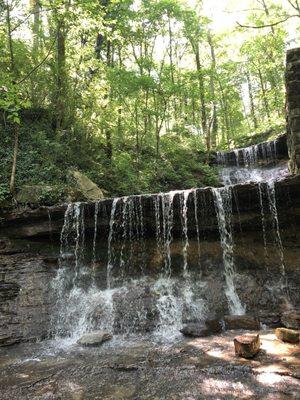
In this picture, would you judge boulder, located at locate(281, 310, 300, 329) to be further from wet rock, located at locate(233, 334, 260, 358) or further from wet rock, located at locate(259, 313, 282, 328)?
wet rock, located at locate(233, 334, 260, 358)

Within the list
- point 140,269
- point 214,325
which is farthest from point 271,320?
point 140,269

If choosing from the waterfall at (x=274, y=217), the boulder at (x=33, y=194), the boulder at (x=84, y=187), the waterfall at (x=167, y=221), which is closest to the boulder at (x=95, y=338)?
the waterfall at (x=167, y=221)

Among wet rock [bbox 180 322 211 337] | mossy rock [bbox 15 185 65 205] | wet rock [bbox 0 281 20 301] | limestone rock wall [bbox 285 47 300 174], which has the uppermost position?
limestone rock wall [bbox 285 47 300 174]

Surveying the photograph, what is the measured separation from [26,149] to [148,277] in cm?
675

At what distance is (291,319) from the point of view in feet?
21.1

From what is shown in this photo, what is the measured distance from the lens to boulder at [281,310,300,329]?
6353 millimetres

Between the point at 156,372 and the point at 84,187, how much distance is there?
23.5 ft

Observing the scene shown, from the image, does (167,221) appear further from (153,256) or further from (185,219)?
(153,256)

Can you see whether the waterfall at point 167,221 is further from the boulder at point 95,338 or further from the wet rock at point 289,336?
the wet rock at point 289,336

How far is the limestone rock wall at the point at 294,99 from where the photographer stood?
351 inches

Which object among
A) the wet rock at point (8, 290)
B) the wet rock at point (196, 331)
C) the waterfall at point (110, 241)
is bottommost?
the wet rock at point (196, 331)

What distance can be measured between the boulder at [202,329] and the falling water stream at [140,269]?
60cm

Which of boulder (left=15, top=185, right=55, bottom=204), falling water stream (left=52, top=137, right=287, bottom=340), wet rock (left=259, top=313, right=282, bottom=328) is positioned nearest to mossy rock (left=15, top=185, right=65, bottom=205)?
boulder (left=15, top=185, right=55, bottom=204)

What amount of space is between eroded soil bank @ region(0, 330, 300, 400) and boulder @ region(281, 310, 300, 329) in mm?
499
